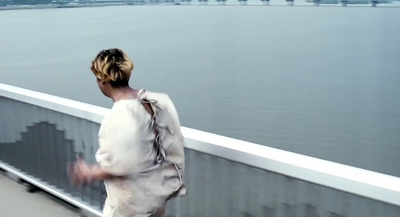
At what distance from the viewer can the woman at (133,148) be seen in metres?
1.69

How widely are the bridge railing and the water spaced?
488cm

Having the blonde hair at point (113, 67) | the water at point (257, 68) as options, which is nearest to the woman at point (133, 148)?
the blonde hair at point (113, 67)

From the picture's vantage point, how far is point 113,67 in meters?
1.70

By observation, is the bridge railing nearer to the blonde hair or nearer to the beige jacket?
the beige jacket

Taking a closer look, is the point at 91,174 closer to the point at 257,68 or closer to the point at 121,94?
the point at 121,94

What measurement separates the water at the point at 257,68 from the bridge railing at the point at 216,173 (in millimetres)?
4883

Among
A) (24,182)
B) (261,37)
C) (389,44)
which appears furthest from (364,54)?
(24,182)

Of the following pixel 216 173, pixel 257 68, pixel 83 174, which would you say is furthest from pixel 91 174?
pixel 257 68

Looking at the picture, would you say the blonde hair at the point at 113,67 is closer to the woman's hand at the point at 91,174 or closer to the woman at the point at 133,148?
the woman at the point at 133,148

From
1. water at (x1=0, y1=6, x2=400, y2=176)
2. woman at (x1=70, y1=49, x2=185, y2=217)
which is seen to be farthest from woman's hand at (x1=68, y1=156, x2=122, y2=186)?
water at (x1=0, y1=6, x2=400, y2=176)

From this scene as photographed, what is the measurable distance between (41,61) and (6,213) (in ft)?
40.3

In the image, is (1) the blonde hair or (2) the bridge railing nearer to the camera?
(1) the blonde hair

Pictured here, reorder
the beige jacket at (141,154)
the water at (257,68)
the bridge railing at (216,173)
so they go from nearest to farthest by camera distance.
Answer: the beige jacket at (141,154), the bridge railing at (216,173), the water at (257,68)

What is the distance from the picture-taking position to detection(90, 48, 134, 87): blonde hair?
66.8 inches
